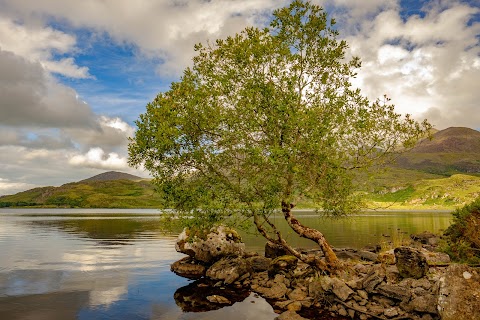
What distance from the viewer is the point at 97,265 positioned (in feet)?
137

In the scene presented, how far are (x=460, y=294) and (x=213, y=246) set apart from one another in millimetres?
23531

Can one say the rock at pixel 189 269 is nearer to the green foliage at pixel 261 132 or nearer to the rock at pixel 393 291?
the green foliage at pixel 261 132

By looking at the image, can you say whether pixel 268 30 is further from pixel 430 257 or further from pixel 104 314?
pixel 104 314

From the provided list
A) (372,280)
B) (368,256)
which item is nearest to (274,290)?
(372,280)

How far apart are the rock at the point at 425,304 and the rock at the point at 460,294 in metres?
1.22

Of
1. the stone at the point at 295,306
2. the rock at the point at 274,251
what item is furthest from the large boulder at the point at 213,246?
the stone at the point at 295,306

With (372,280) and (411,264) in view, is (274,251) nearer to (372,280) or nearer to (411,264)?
(372,280)

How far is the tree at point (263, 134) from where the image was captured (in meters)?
28.6

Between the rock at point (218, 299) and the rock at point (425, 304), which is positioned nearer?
the rock at point (425, 304)

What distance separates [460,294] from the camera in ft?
64.5

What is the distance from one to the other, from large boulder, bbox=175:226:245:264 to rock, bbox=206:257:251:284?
5.84 feet

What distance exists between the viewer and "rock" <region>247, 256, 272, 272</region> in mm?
35125

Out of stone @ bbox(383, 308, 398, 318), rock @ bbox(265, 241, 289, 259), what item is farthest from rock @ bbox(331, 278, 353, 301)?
rock @ bbox(265, 241, 289, 259)

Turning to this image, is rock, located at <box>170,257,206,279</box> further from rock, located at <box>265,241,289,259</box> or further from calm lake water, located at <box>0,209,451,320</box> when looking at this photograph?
rock, located at <box>265,241,289,259</box>
